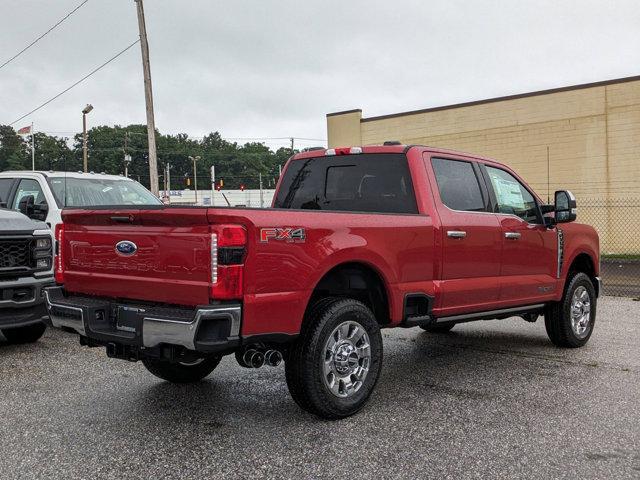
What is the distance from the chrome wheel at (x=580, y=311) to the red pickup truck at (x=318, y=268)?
67 centimetres

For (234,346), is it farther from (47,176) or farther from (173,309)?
(47,176)

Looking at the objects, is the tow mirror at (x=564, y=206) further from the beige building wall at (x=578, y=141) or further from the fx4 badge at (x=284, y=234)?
the beige building wall at (x=578, y=141)

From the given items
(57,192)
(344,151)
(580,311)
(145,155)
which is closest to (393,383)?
(344,151)

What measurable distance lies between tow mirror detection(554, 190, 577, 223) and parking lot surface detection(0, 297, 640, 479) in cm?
140

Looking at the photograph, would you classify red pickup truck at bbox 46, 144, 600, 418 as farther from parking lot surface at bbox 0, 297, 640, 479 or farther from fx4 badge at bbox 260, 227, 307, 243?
parking lot surface at bbox 0, 297, 640, 479

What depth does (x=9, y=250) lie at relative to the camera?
6570mm

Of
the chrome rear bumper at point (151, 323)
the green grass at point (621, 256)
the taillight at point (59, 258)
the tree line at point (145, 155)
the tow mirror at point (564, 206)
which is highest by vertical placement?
the tree line at point (145, 155)

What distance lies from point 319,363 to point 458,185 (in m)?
2.29

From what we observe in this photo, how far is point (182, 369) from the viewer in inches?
211

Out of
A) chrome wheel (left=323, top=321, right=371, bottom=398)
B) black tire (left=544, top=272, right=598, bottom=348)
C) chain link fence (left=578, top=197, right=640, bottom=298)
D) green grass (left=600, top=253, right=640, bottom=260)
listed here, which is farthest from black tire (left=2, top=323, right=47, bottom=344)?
green grass (left=600, top=253, right=640, bottom=260)

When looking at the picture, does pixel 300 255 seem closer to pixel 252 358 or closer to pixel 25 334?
pixel 252 358

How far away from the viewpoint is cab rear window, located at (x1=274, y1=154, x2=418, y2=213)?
5.39 meters

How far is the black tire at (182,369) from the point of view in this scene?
5266mm

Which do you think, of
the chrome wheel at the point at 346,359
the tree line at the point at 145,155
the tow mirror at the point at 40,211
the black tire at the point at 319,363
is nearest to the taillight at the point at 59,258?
the black tire at the point at 319,363
